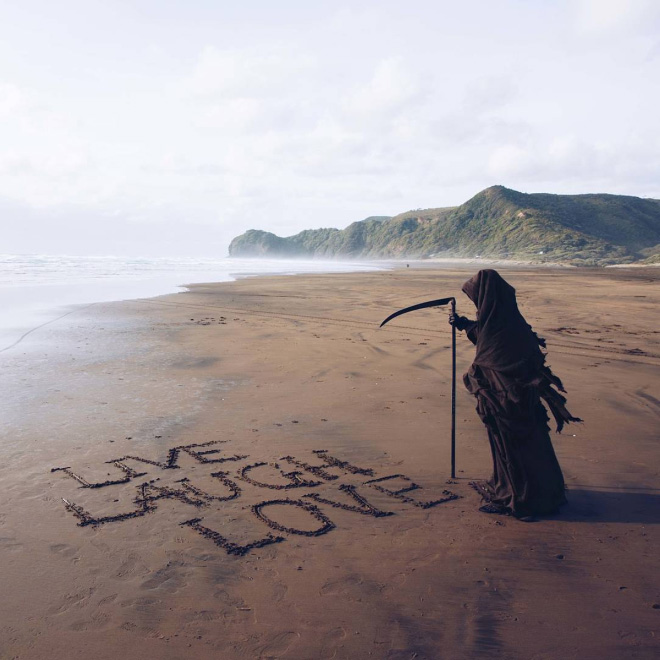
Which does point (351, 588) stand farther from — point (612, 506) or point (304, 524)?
point (612, 506)

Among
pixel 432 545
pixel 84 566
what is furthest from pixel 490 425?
pixel 84 566

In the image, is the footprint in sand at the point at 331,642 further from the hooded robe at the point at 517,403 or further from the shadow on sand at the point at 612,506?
the shadow on sand at the point at 612,506

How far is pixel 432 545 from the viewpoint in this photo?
4.20 m

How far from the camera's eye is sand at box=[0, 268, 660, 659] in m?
3.21

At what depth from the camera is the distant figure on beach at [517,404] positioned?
4.59 meters

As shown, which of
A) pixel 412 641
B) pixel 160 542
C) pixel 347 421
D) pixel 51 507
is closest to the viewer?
pixel 412 641

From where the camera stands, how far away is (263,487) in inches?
203

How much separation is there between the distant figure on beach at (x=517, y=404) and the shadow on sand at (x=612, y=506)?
15 centimetres

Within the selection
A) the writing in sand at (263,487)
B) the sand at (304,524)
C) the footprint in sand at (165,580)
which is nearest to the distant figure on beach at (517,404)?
the sand at (304,524)

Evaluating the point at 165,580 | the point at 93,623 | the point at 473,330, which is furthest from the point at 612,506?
the point at 93,623

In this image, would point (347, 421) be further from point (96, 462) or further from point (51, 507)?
point (51, 507)

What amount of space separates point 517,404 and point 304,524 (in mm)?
1925

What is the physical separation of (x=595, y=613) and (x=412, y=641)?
1141 millimetres

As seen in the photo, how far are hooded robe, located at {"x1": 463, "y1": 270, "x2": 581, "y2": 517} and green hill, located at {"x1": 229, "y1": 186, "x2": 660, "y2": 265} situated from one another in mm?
71317
